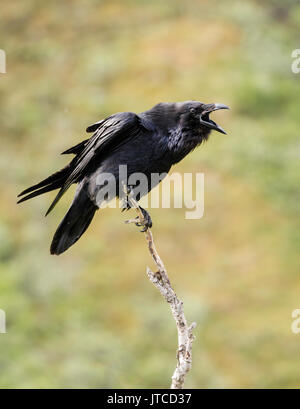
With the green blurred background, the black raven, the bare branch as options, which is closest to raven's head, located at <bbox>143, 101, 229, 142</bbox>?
the black raven

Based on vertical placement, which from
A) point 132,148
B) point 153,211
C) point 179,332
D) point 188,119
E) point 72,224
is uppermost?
point 153,211

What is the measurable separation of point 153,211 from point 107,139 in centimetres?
681

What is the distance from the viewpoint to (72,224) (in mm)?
6406

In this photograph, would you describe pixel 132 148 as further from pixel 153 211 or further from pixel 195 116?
pixel 153 211

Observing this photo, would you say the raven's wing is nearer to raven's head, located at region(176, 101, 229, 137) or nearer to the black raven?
the black raven

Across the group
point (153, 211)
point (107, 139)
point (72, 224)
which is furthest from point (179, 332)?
point (153, 211)

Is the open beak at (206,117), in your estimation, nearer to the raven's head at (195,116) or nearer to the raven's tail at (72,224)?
the raven's head at (195,116)

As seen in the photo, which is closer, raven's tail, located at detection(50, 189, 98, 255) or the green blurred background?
raven's tail, located at detection(50, 189, 98, 255)

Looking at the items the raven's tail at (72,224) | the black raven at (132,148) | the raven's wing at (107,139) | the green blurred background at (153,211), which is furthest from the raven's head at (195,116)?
the green blurred background at (153,211)

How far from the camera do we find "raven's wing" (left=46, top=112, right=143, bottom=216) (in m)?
6.16

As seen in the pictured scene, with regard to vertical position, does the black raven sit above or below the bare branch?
above

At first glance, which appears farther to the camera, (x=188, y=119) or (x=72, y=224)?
(x=72, y=224)

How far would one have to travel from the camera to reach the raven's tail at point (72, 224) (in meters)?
6.37

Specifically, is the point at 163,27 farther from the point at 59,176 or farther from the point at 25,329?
the point at 59,176
